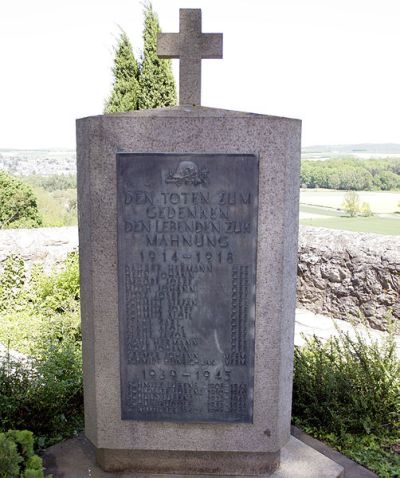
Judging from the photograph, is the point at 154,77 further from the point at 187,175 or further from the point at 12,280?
the point at 187,175

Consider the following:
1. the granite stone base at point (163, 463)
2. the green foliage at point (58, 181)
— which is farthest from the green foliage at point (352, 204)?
the green foliage at point (58, 181)

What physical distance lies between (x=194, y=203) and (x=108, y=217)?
1.66ft

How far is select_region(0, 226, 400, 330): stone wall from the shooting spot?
24.0 feet

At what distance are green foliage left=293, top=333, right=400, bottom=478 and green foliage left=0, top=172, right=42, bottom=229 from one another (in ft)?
35.3

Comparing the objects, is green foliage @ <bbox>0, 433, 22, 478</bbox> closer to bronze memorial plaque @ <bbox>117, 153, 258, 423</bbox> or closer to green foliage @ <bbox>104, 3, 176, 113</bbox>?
bronze memorial plaque @ <bbox>117, 153, 258, 423</bbox>

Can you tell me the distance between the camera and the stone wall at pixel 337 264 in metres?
7.31

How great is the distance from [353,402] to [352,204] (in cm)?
791

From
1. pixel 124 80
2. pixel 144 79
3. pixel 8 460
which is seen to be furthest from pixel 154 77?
pixel 8 460

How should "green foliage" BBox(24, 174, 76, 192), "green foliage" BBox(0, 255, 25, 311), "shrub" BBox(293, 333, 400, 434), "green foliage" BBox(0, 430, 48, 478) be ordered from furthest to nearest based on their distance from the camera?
1. "green foliage" BBox(24, 174, 76, 192)
2. "green foliage" BBox(0, 255, 25, 311)
3. "shrub" BBox(293, 333, 400, 434)
4. "green foliage" BBox(0, 430, 48, 478)

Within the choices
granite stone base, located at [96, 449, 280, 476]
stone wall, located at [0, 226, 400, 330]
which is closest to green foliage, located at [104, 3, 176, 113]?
stone wall, located at [0, 226, 400, 330]

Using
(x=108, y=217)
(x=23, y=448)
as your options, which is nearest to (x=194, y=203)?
(x=108, y=217)

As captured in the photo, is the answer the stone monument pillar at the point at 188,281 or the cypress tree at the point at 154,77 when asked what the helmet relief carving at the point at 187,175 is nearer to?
the stone monument pillar at the point at 188,281

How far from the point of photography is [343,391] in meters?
4.16

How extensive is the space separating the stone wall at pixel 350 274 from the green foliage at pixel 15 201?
27.4 feet
